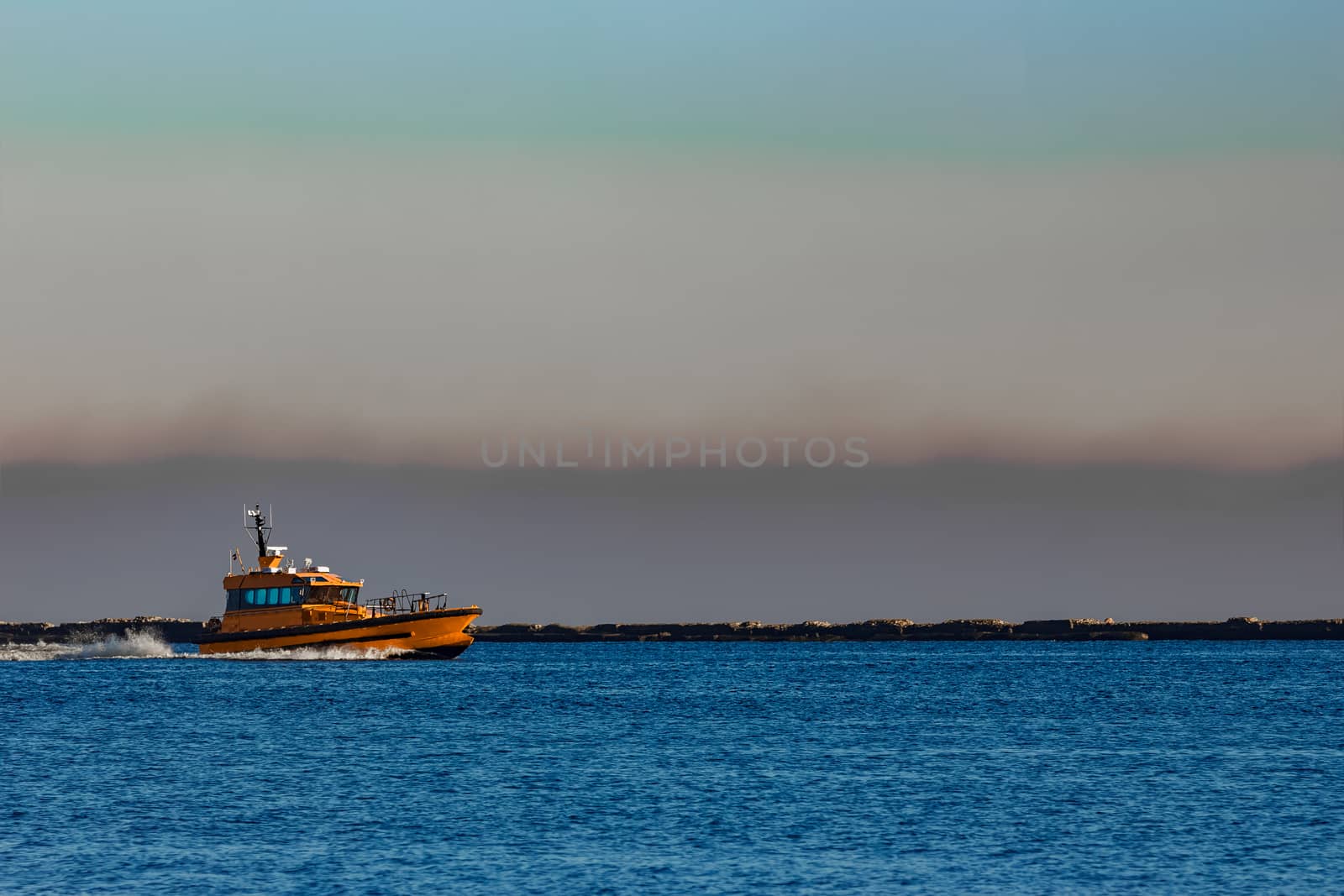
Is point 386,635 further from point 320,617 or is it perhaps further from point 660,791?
point 660,791

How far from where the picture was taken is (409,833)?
36.1 meters

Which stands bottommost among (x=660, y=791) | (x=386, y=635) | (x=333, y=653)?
(x=660, y=791)

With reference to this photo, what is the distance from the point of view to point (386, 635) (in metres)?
102

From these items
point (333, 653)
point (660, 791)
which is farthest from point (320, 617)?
point (660, 791)

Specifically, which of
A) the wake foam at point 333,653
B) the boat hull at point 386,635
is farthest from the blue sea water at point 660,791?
the wake foam at point 333,653

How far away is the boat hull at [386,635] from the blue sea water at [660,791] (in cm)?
1136

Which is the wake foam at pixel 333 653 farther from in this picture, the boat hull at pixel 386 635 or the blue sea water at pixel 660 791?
the blue sea water at pixel 660 791

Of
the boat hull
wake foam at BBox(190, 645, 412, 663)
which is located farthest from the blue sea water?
wake foam at BBox(190, 645, 412, 663)

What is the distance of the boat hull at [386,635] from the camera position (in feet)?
326

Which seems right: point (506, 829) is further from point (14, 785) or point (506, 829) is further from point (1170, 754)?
point (1170, 754)

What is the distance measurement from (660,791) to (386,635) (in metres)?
61.4

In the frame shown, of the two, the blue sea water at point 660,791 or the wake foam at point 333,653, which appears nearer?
the blue sea water at point 660,791

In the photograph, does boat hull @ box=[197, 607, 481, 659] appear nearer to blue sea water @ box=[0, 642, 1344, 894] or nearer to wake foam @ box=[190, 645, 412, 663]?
wake foam @ box=[190, 645, 412, 663]

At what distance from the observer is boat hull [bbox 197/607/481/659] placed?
99500mm
